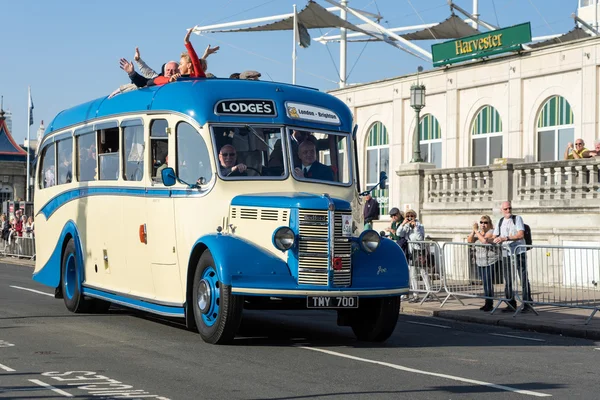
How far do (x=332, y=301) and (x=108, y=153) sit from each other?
Result: 5000 millimetres

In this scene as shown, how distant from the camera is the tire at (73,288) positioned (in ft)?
55.4

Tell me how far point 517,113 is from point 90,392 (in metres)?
24.5

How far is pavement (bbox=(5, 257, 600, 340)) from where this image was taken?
1605 cm

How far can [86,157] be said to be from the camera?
55.5 feet

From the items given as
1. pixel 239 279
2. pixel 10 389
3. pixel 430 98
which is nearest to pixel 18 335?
pixel 239 279

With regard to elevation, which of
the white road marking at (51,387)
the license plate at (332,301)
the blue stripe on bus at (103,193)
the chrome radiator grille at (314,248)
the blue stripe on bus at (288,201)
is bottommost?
the white road marking at (51,387)

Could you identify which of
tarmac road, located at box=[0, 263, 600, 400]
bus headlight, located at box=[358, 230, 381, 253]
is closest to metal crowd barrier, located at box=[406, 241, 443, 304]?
tarmac road, located at box=[0, 263, 600, 400]

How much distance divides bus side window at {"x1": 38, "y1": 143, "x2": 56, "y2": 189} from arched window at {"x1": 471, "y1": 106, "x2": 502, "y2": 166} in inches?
666

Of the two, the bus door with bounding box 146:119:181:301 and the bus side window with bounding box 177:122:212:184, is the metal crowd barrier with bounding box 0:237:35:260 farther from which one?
the bus side window with bounding box 177:122:212:184

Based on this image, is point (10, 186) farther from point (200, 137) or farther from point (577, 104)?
point (200, 137)

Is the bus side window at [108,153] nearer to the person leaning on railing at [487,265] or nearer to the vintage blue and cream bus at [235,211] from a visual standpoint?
the vintage blue and cream bus at [235,211]

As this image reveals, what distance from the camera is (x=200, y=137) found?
13.4 metres

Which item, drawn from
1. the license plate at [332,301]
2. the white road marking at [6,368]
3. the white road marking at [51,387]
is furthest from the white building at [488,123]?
the white road marking at [51,387]

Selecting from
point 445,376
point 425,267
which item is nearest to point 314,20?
point 425,267
